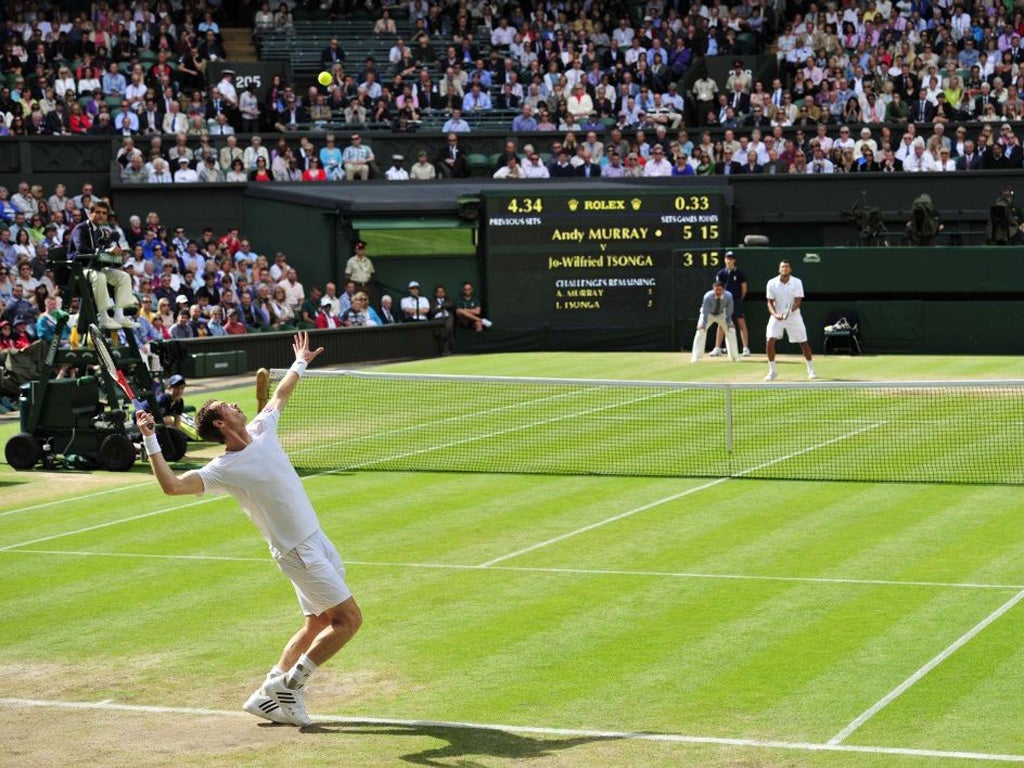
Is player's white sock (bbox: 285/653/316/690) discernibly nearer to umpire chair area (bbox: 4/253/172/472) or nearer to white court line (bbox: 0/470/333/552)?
white court line (bbox: 0/470/333/552)

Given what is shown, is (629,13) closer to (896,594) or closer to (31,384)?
(31,384)

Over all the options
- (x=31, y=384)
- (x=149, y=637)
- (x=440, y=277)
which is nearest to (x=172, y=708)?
(x=149, y=637)

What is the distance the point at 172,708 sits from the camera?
10.5m

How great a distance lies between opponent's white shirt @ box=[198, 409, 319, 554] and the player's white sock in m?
0.66

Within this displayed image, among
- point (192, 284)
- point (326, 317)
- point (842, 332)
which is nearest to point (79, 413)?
point (192, 284)

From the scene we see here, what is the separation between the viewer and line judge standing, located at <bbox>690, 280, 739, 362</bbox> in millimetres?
33031

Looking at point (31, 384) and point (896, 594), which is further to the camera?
point (31, 384)

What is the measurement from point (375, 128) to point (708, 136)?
8.13 meters

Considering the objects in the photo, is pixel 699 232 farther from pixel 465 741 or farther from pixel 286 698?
pixel 465 741

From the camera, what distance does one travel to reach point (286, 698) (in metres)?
9.91

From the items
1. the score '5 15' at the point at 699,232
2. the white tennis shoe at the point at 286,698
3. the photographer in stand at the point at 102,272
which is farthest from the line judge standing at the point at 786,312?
the white tennis shoe at the point at 286,698

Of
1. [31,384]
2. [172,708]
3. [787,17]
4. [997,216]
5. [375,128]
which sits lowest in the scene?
[172,708]

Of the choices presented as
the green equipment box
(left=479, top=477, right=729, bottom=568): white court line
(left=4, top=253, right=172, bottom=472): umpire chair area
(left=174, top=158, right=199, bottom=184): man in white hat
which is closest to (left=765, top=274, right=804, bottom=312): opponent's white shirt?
the green equipment box

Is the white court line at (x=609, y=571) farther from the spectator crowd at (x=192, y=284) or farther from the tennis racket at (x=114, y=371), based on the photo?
the spectator crowd at (x=192, y=284)
